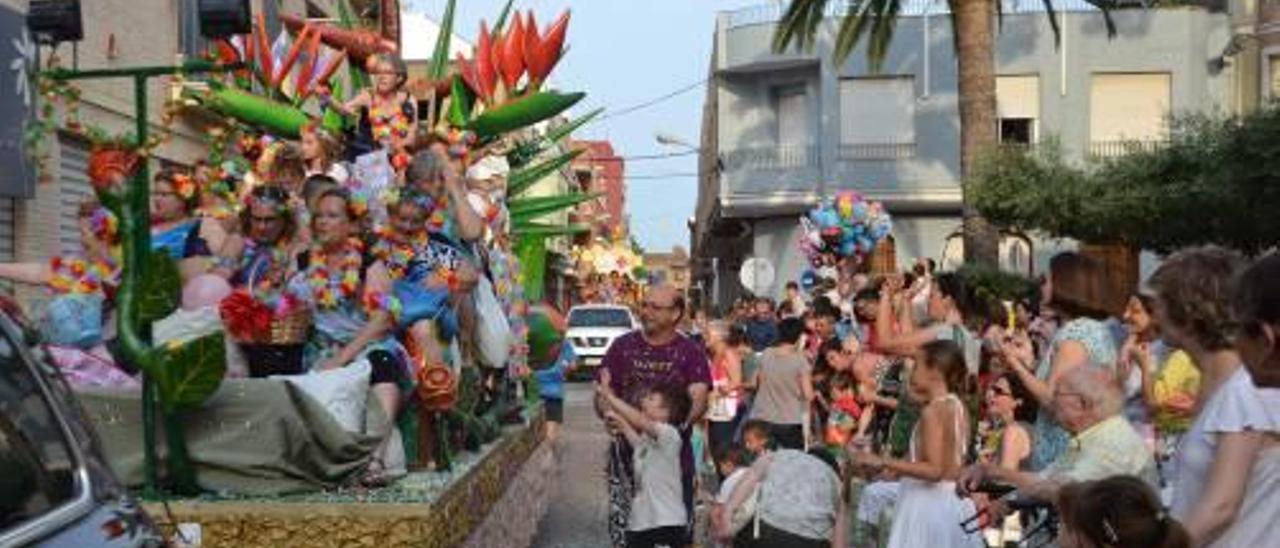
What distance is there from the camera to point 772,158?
3900cm

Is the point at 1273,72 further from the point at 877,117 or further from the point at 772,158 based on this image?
the point at 772,158

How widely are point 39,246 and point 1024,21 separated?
85.7 ft

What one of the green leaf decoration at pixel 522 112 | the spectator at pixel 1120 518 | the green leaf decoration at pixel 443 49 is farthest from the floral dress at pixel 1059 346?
the green leaf decoration at pixel 443 49

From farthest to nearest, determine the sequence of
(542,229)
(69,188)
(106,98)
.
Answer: (106,98) < (69,188) < (542,229)

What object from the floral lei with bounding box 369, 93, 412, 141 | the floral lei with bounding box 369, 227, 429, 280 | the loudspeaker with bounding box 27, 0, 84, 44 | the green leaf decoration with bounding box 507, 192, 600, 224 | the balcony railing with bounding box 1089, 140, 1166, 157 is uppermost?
the balcony railing with bounding box 1089, 140, 1166, 157

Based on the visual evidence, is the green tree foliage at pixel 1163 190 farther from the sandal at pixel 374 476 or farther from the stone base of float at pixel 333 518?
the stone base of float at pixel 333 518

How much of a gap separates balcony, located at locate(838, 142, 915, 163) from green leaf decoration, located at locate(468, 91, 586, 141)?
2812 centimetres

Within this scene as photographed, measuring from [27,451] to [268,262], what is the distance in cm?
437

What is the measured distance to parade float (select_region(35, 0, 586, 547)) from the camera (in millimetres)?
5793

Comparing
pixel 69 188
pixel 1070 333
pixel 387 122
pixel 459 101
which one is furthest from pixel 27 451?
pixel 69 188

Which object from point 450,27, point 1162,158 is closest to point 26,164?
point 450,27

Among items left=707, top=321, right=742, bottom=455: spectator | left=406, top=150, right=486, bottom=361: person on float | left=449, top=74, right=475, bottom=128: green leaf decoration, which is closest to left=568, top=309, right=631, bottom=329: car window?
left=707, top=321, right=742, bottom=455: spectator

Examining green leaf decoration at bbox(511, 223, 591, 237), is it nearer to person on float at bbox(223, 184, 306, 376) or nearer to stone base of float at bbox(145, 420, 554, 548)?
person on float at bbox(223, 184, 306, 376)

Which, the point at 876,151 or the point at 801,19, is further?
the point at 876,151
